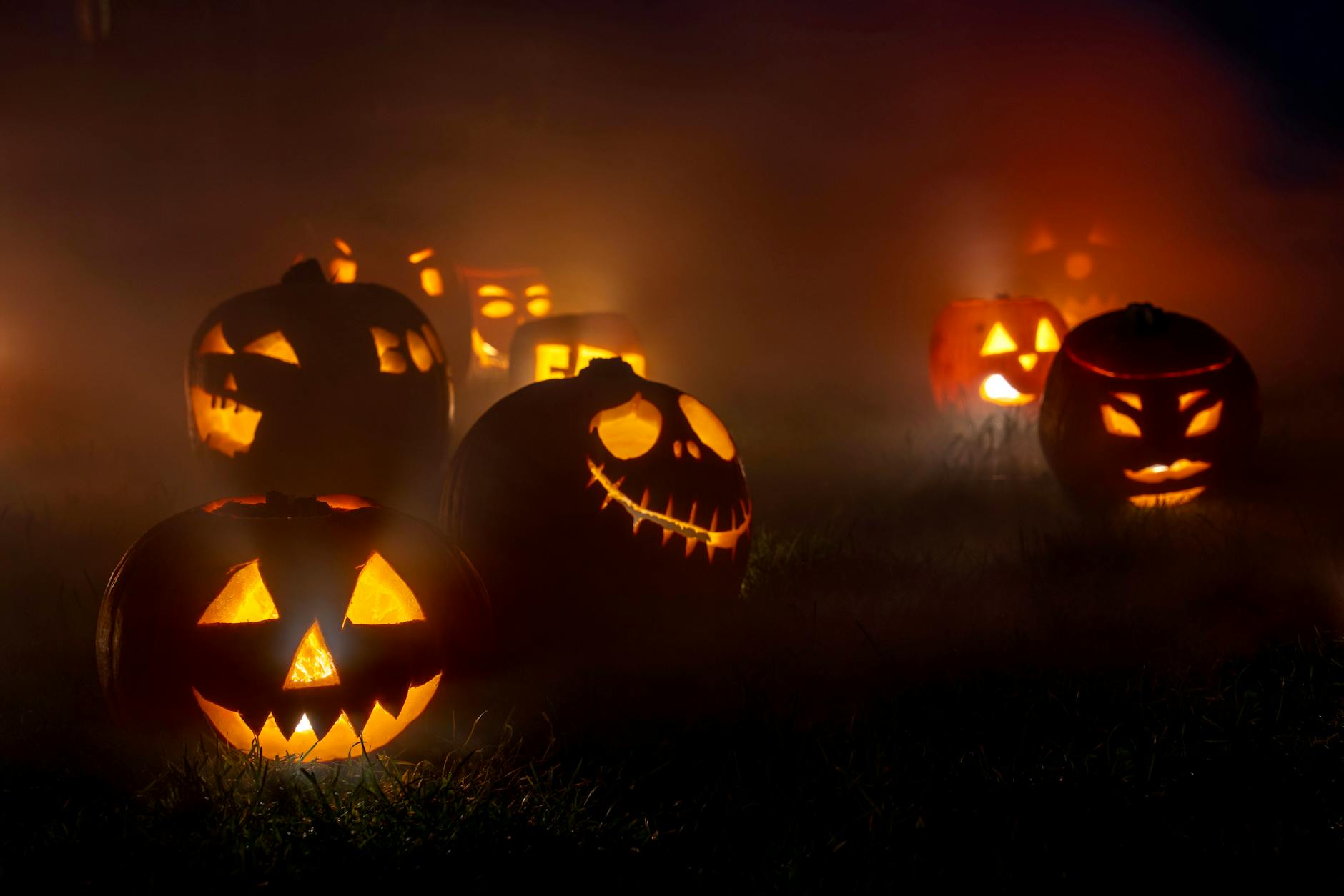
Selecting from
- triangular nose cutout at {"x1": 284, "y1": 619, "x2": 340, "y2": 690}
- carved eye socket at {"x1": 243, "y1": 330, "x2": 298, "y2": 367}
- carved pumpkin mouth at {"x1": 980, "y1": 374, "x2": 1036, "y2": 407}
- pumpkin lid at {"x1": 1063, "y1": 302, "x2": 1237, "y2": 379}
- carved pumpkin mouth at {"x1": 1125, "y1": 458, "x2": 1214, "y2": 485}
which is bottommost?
carved pumpkin mouth at {"x1": 980, "y1": 374, "x2": 1036, "y2": 407}

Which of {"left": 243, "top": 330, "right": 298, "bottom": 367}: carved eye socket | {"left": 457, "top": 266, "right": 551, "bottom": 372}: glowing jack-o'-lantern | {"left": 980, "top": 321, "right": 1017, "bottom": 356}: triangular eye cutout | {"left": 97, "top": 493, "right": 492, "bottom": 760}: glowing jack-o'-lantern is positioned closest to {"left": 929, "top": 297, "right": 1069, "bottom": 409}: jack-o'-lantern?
{"left": 980, "top": 321, "right": 1017, "bottom": 356}: triangular eye cutout

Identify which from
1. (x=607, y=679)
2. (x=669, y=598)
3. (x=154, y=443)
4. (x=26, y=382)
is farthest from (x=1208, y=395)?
(x=26, y=382)

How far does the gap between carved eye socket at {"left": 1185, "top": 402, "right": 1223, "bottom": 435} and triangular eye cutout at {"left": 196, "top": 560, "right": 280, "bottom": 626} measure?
3734mm

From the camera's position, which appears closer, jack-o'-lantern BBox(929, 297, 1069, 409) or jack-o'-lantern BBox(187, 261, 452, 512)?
jack-o'-lantern BBox(187, 261, 452, 512)

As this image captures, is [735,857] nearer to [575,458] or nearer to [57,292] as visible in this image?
[575,458]

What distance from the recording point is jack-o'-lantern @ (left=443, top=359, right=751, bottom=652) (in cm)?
354

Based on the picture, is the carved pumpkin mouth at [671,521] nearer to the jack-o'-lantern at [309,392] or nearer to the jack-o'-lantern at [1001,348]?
the jack-o'-lantern at [309,392]

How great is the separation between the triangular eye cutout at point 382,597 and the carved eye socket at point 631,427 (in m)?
0.88

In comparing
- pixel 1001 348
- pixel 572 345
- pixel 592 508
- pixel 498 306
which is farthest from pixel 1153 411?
pixel 498 306

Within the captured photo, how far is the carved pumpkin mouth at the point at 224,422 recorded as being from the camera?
15.4 feet

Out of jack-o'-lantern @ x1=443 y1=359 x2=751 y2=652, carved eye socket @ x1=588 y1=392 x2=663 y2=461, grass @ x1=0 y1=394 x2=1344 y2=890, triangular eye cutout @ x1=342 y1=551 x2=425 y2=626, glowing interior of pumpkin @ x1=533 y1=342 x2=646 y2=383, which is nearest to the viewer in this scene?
grass @ x1=0 y1=394 x2=1344 y2=890

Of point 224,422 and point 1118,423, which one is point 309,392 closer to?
point 224,422

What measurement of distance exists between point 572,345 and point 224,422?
84.2 inches

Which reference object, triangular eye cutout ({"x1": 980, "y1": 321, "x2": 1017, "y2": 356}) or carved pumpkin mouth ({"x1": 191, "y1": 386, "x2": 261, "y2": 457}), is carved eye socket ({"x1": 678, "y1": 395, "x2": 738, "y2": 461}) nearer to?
carved pumpkin mouth ({"x1": 191, "y1": 386, "x2": 261, "y2": 457})
